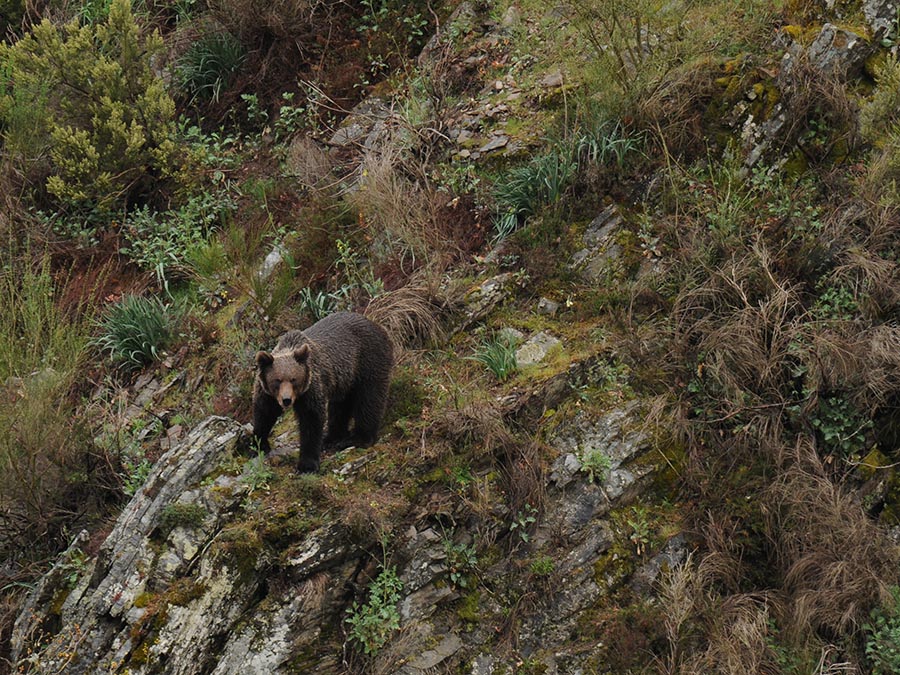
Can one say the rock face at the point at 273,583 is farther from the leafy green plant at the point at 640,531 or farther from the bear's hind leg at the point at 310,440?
the bear's hind leg at the point at 310,440

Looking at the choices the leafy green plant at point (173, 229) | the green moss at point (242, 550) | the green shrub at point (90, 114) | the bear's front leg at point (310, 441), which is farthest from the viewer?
the green shrub at point (90, 114)

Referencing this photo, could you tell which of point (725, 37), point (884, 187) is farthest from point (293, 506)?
point (725, 37)

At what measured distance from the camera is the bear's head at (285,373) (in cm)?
584

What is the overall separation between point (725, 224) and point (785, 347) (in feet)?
3.63

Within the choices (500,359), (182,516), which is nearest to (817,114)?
(500,359)

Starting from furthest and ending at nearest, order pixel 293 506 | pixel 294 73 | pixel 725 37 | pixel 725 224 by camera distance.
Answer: pixel 294 73 < pixel 725 37 < pixel 725 224 < pixel 293 506

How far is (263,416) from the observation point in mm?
6195

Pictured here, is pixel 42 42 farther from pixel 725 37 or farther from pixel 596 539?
pixel 596 539

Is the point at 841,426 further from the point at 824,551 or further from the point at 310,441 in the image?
the point at 310,441

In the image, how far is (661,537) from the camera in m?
6.39

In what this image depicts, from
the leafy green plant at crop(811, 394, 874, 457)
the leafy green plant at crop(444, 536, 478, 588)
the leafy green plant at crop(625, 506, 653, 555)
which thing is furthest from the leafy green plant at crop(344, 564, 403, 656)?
the leafy green plant at crop(811, 394, 874, 457)

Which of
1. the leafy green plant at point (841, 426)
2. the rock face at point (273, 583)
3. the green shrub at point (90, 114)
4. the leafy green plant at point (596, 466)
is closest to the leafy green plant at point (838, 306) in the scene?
the leafy green plant at point (841, 426)

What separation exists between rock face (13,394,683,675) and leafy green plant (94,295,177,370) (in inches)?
86.1

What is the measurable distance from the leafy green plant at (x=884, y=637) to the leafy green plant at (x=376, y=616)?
291cm
